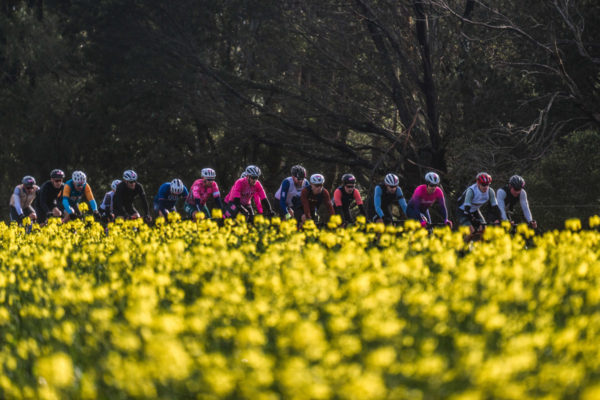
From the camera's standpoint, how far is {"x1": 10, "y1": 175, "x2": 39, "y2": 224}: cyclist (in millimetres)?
20062

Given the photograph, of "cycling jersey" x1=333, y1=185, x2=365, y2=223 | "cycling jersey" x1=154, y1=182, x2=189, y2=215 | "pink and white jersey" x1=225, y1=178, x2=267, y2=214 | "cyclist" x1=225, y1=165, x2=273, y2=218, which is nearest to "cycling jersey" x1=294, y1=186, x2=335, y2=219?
"cycling jersey" x1=333, y1=185, x2=365, y2=223

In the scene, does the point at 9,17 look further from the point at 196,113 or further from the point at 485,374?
the point at 485,374

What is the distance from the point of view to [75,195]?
1923cm

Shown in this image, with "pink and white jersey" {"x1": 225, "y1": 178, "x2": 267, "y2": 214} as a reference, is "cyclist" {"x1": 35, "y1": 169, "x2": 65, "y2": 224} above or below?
above

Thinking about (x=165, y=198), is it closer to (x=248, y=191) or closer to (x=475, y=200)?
(x=248, y=191)

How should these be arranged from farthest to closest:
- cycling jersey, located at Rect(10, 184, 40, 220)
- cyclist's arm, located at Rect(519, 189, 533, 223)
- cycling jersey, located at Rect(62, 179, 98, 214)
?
cycling jersey, located at Rect(10, 184, 40, 220), cycling jersey, located at Rect(62, 179, 98, 214), cyclist's arm, located at Rect(519, 189, 533, 223)

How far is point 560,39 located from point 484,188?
12414mm

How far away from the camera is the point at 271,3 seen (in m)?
34.6

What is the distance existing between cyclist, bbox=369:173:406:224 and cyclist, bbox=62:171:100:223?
5.48 metres

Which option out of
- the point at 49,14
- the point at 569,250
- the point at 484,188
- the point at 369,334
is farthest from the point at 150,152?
the point at 369,334

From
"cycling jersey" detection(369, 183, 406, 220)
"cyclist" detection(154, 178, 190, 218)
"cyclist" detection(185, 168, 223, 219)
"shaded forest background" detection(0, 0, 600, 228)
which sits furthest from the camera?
"shaded forest background" detection(0, 0, 600, 228)

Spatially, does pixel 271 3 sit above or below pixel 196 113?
above

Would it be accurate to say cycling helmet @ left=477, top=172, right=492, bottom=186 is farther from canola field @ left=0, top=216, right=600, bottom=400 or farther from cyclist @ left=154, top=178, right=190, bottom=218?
cyclist @ left=154, top=178, right=190, bottom=218

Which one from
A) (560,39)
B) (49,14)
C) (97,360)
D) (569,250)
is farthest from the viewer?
(49,14)
